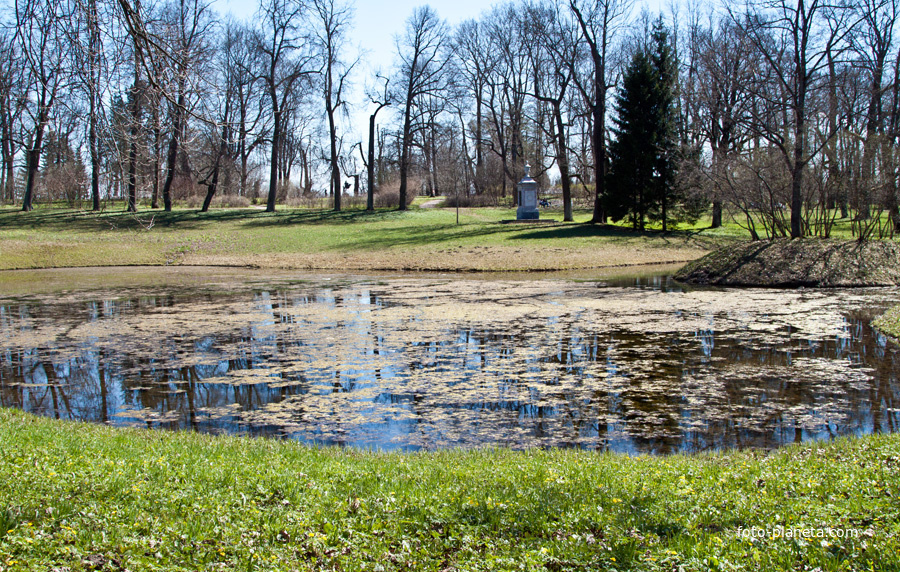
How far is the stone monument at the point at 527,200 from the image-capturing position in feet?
Result: 126

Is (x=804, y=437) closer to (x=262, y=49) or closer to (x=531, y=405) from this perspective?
(x=531, y=405)

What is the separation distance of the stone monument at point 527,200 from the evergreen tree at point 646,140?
547cm

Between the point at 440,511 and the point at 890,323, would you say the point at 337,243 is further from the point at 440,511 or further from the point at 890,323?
the point at 440,511

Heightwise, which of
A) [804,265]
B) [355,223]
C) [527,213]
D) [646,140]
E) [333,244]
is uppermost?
[646,140]

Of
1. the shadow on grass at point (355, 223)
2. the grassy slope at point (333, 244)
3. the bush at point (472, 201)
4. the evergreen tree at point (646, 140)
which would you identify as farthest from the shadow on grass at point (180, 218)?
the evergreen tree at point (646, 140)

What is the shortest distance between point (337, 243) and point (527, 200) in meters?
12.5

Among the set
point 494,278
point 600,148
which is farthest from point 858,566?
point 600,148

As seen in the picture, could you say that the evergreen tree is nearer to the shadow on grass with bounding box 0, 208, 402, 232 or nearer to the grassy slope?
the grassy slope

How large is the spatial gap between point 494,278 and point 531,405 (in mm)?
14844

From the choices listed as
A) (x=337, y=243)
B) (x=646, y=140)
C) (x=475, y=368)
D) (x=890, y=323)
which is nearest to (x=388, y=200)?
(x=337, y=243)

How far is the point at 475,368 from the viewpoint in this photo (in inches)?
381

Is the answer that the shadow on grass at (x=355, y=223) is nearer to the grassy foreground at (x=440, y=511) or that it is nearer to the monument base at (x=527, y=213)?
the monument base at (x=527, y=213)

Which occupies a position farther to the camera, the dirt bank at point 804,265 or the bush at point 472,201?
the bush at point 472,201

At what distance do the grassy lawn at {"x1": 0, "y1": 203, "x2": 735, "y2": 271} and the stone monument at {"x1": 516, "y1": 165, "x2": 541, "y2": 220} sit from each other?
1998 mm
